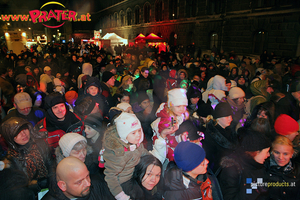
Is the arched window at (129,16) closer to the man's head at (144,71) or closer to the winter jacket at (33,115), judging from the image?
the man's head at (144,71)

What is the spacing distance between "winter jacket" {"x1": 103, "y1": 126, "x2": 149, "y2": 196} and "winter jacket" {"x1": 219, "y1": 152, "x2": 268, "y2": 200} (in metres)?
1.05

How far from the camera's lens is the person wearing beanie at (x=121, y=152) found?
2.23 meters

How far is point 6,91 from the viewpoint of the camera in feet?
18.8

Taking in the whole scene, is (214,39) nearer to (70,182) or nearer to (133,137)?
(133,137)

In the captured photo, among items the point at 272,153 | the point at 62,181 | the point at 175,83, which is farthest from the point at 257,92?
the point at 62,181

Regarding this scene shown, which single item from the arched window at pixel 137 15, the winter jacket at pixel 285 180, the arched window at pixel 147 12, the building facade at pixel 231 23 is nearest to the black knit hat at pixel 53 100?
the winter jacket at pixel 285 180

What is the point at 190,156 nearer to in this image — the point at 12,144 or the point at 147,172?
the point at 147,172

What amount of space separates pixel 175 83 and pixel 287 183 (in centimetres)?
427

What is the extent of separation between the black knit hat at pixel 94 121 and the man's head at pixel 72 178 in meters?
1.28

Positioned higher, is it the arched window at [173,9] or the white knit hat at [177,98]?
the arched window at [173,9]

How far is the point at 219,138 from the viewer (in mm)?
2840

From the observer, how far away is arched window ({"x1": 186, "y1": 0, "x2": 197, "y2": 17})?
951 inches

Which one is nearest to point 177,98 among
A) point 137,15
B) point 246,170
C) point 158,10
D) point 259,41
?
point 246,170

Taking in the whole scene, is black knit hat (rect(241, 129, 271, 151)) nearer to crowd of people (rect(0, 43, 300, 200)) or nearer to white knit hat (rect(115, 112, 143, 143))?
crowd of people (rect(0, 43, 300, 200))
